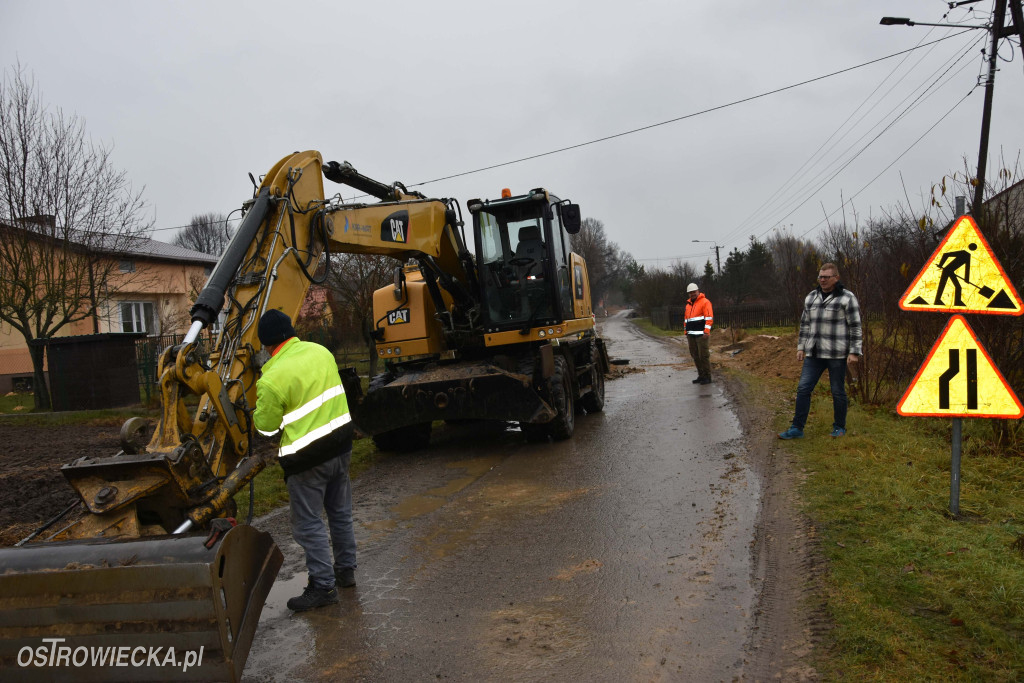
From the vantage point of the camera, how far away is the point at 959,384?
5219 millimetres

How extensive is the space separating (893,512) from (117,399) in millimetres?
15553

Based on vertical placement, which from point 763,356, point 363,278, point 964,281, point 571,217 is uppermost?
point 571,217

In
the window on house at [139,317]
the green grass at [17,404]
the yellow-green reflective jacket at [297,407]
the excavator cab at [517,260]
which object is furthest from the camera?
the window on house at [139,317]

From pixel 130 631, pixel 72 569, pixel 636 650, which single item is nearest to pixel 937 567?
pixel 636 650

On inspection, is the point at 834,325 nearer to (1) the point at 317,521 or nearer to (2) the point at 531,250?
(2) the point at 531,250

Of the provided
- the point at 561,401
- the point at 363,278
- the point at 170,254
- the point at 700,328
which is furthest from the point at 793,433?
the point at 170,254

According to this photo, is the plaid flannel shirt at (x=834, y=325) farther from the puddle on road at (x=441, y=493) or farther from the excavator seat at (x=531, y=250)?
the puddle on road at (x=441, y=493)

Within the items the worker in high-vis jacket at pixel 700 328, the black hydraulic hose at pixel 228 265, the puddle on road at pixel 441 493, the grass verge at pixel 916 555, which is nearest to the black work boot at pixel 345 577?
the puddle on road at pixel 441 493

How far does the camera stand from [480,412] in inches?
339

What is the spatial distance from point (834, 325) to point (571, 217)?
3.60 m

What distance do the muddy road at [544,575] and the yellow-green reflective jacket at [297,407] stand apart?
94 cm

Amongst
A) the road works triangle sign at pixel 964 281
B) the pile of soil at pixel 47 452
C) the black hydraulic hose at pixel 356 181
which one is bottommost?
the pile of soil at pixel 47 452

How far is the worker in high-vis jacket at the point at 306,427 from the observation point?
447cm

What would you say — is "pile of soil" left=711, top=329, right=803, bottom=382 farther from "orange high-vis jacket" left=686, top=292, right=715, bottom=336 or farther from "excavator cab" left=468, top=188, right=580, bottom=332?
"excavator cab" left=468, top=188, right=580, bottom=332
